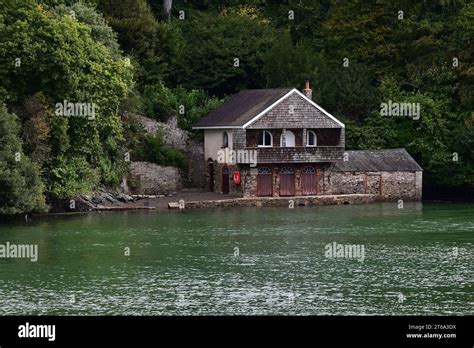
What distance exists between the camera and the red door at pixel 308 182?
82.1 metres

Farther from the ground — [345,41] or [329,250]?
[345,41]

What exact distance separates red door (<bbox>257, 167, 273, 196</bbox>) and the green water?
Result: 710 centimetres

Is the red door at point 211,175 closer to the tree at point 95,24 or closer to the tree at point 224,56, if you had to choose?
the tree at point 224,56

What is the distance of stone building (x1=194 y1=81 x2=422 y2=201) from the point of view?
8069cm

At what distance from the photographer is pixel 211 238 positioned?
61156mm

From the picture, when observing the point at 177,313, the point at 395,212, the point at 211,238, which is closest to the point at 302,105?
the point at 395,212

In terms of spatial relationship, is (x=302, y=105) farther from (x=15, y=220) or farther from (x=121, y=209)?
(x=15, y=220)

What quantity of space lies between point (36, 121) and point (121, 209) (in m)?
7.30

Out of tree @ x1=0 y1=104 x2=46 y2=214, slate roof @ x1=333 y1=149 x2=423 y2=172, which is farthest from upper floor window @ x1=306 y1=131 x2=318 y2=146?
tree @ x1=0 y1=104 x2=46 y2=214

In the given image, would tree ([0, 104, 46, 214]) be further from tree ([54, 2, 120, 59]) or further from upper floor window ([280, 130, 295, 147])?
upper floor window ([280, 130, 295, 147])

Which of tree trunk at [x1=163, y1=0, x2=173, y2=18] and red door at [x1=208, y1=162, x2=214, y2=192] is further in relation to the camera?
tree trunk at [x1=163, y1=0, x2=173, y2=18]

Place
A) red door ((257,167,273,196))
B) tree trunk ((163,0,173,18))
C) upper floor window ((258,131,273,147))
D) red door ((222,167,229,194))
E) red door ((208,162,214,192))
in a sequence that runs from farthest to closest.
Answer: tree trunk ((163,0,173,18)) → red door ((208,162,214,192)) → red door ((222,167,229,194)) → upper floor window ((258,131,273,147)) → red door ((257,167,273,196))

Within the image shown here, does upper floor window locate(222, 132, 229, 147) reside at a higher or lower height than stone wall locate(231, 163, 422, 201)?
higher

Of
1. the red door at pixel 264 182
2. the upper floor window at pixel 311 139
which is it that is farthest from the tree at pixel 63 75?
the upper floor window at pixel 311 139
